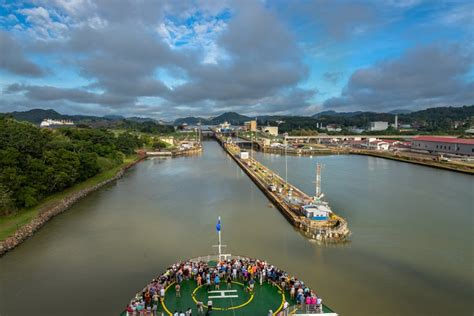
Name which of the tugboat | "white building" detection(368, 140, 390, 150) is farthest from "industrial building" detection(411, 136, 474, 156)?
the tugboat

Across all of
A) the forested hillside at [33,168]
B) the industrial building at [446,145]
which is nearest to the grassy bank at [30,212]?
the forested hillside at [33,168]

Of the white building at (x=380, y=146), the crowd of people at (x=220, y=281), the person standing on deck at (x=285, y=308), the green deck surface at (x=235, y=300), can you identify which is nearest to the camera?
the person standing on deck at (x=285, y=308)

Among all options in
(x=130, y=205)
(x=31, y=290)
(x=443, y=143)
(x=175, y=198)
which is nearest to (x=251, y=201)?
(x=175, y=198)

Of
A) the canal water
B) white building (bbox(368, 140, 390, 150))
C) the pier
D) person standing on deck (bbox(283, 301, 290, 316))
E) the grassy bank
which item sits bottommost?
the canal water

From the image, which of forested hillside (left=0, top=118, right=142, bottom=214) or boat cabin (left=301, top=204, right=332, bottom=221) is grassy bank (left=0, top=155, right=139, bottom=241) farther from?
boat cabin (left=301, top=204, right=332, bottom=221)

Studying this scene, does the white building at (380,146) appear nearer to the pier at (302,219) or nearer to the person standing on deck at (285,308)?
the pier at (302,219)

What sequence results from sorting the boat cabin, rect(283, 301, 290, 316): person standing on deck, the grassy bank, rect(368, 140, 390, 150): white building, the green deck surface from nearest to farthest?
rect(283, 301, 290, 316): person standing on deck → the green deck surface → the grassy bank → the boat cabin → rect(368, 140, 390, 150): white building

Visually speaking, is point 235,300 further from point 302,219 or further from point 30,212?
point 30,212

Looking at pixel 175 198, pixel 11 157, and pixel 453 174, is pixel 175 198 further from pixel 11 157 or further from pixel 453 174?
pixel 453 174

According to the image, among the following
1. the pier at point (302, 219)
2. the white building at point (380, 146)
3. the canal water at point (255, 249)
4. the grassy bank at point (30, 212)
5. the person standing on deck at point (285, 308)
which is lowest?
the canal water at point (255, 249)
